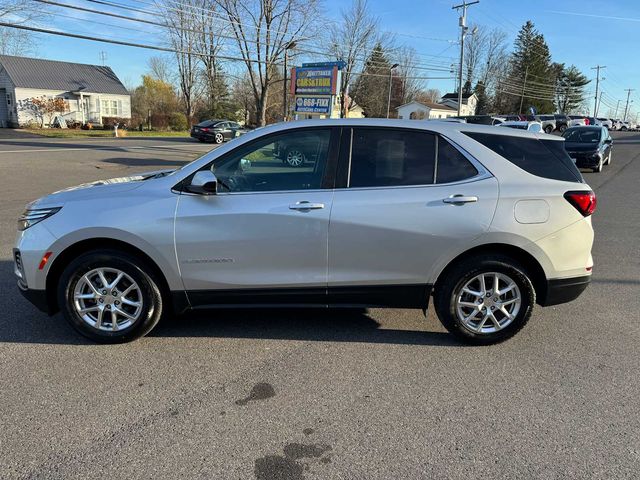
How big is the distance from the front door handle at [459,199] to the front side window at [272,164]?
0.99 meters

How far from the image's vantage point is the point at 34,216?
373 centimetres

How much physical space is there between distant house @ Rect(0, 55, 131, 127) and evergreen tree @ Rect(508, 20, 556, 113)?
63.2 metres

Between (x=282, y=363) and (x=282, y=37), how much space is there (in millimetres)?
39774

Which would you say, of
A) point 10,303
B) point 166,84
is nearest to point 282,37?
point 166,84

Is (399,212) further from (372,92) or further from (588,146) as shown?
(372,92)

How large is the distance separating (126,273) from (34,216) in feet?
2.83

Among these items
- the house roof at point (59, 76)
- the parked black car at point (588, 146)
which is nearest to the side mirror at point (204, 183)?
the parked black car at point (588, 146)

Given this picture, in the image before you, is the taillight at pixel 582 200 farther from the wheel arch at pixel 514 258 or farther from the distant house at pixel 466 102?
the distant house at pixel 466 102

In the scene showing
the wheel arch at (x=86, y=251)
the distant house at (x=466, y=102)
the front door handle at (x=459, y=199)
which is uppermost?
the distant house at (x=466, y=102)

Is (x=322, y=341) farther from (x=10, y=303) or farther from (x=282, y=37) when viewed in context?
(x=282, y=37)

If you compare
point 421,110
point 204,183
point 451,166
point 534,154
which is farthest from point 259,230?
point 421,110

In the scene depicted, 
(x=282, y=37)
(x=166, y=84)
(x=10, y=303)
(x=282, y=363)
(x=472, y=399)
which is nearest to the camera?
(x=472, y=399)

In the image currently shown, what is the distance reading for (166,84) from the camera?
61.1 m

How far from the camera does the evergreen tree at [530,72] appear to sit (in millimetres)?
82375
